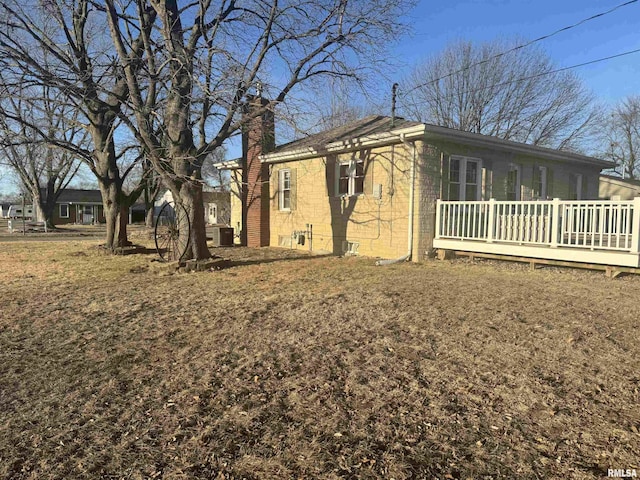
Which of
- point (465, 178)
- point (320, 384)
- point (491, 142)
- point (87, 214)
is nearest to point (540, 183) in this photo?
point (491, 142)

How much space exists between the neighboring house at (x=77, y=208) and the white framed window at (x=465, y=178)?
141ft

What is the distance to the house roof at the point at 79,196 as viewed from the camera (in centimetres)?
4553

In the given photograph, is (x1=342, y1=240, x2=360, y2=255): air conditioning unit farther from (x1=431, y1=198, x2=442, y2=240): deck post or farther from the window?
the window

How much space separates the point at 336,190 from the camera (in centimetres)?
1284

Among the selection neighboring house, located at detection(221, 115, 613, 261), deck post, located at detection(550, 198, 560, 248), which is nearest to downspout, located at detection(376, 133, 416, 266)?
neighboring house, located at detection(221, 115, 613, 261)

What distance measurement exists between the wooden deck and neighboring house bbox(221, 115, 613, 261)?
0.67 m

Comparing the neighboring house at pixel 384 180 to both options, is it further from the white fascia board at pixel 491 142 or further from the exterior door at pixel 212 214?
the exterior door at pixel 212 214

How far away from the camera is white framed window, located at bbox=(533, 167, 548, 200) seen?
13.1 metres

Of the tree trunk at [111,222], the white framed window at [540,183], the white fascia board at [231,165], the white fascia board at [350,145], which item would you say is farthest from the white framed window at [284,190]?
the white framed window at [540,183]

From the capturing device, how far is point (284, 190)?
1512 centimetres

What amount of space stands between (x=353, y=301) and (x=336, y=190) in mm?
6939

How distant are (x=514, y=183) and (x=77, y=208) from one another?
45567 mm

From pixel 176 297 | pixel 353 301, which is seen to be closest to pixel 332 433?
pixel 353 301

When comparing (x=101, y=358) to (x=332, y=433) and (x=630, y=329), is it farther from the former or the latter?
(x=630, y=329)
